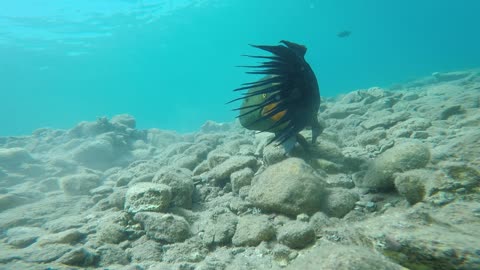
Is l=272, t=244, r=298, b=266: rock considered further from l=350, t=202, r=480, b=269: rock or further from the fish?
the fish

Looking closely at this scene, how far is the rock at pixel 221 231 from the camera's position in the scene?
2.69 m

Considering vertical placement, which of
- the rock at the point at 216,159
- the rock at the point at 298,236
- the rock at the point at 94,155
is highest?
A: the rock at the point at 94,155

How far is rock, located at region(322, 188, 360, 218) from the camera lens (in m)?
2.73

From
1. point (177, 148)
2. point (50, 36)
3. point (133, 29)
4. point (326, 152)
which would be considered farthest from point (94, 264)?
point (133, 29)

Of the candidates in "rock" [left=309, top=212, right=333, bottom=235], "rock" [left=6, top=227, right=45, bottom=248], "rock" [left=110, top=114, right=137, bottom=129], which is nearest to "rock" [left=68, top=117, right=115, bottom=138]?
"rock" [left=110, top=114, right=137, bottom=129]

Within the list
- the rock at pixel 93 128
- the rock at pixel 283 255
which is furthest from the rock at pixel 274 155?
the rock at pixel 93 128

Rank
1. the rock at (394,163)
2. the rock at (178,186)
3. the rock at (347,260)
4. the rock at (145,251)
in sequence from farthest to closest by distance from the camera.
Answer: the rock at (178,186), the rock at (394,163), the rock at (145,251), the rock at (347,260)

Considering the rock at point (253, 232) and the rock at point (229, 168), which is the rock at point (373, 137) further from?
the rock at point (253, 232)

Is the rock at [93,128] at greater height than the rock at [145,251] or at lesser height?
greater

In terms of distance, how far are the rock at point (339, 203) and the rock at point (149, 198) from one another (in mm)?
1750

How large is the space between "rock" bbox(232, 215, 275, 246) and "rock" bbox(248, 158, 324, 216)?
22 centimetres

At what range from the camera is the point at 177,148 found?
8844mm

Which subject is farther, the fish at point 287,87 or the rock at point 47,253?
the fish at point 287,87

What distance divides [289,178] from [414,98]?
8.03m
